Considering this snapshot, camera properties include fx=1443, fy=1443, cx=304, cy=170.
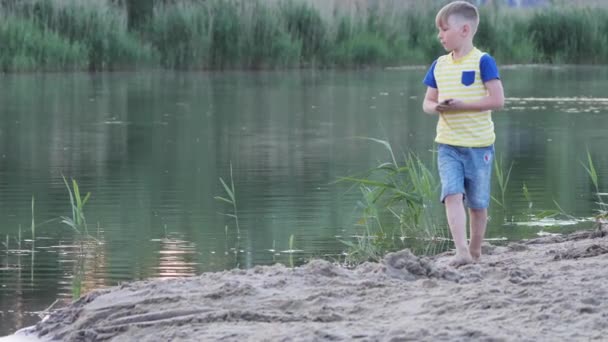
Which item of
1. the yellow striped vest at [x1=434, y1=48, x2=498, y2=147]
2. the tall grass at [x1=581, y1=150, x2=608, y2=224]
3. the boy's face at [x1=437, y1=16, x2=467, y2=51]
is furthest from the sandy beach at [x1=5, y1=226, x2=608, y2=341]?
the tall grass at [x1=581, y1=150, x2=608, y2=224]

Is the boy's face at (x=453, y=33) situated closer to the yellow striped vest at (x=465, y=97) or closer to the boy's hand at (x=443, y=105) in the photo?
the yellow striped vest at (x=465, y=97)

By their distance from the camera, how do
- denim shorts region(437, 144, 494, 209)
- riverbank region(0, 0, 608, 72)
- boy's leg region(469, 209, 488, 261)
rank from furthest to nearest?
riverbank region(0, 0, 608, 72)
boy's leg region(469, 209, 488, 261)
denim shorts region(437, 144, 494, 209)

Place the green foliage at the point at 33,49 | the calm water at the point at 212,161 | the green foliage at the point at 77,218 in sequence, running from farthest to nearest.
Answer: the green foliage at the point at 33,49 < the green foliage at the point at 77,218 < the calm water at the point at 212,161

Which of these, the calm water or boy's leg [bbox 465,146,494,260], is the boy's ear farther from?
the calm water

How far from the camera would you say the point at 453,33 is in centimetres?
604

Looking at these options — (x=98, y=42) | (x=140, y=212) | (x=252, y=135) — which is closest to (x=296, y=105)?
(x=252, y=135)

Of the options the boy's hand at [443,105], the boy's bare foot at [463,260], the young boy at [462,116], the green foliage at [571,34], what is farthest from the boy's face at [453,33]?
the green foliage at [571,34]

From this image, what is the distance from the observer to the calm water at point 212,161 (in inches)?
291

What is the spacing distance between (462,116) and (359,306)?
138 centimetres

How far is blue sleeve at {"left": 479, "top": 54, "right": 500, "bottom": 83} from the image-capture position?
6027 millimetres

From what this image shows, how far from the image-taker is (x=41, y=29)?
84.8 feet

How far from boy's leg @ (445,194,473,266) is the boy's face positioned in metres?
0.63

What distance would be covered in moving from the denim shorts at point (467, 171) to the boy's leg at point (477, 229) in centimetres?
6

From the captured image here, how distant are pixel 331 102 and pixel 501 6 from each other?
46.2 ft
